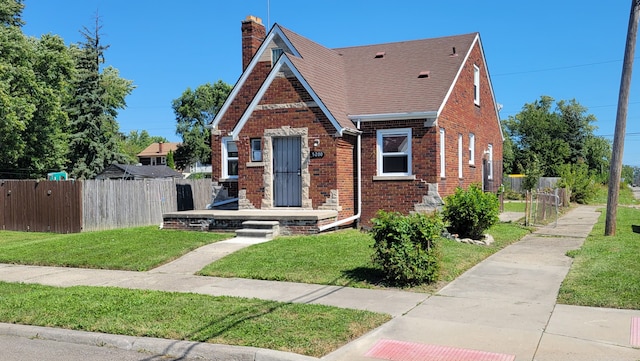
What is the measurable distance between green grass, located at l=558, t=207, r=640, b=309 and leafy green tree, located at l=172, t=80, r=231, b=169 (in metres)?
69.2

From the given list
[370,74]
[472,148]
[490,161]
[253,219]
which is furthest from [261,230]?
[490,161]

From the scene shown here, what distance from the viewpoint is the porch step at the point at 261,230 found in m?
14.9

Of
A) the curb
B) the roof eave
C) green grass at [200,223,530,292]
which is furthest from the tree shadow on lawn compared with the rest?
the roof eave

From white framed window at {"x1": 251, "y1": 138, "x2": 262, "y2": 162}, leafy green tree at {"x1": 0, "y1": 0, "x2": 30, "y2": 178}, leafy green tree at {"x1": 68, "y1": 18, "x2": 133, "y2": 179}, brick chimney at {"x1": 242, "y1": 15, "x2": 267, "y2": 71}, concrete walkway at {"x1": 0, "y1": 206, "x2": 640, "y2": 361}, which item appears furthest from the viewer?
leafy green tree at {"x1": 68, "y1": 18, "x2": 133, "y2": 179}

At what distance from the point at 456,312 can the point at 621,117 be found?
36.7ft

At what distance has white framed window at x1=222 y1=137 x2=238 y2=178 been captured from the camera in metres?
19.6

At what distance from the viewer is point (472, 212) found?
14438mm

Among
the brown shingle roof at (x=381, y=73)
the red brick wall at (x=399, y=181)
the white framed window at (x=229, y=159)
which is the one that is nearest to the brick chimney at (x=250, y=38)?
the brown shingle roof at (x=381, y=73)

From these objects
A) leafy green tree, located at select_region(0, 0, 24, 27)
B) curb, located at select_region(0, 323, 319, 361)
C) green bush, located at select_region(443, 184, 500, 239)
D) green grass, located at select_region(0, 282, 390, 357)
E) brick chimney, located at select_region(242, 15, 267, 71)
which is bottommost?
curb, located at select_region(0, 323, 319, 361)

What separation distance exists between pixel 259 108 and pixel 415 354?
39.9 ft

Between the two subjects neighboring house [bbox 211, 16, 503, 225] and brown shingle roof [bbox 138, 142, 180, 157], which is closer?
neighboring house [bbox 211, 16, 503, 225]

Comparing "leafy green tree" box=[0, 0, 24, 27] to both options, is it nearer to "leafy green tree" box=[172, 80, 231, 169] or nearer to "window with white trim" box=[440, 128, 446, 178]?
"window with white trim" box=[440, 128, 446, 178]

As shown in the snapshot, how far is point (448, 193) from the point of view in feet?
59.6

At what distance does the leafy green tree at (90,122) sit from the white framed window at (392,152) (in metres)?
33.4
